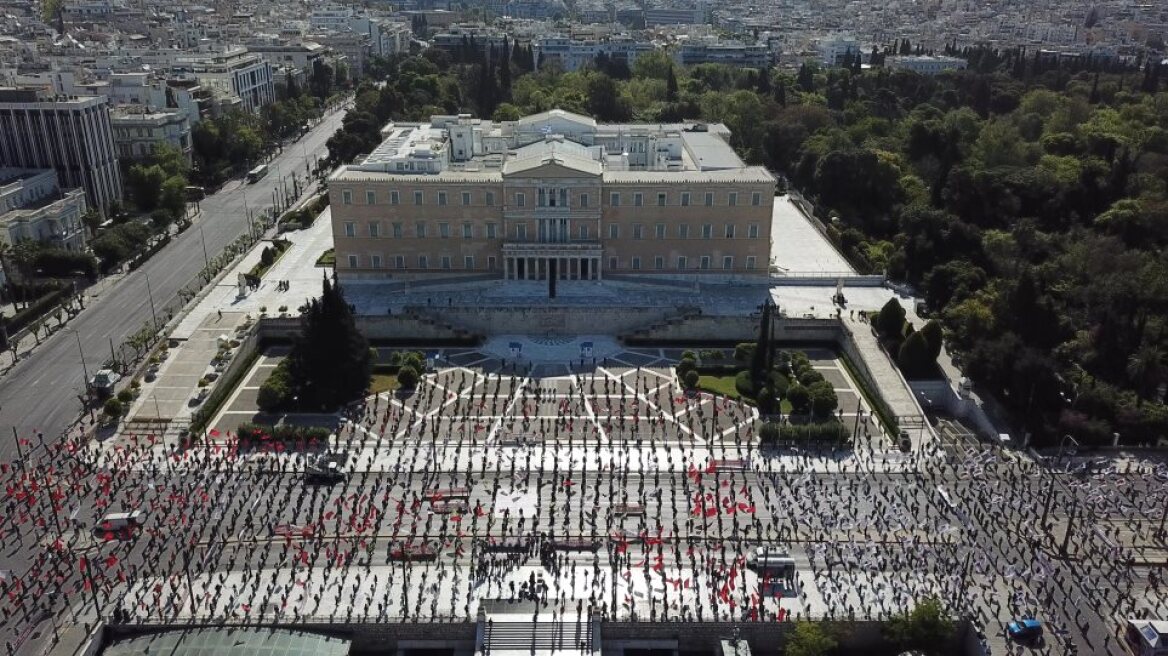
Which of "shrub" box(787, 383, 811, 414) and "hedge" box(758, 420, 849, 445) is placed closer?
"hedge" box(758, 420, 849, 445)

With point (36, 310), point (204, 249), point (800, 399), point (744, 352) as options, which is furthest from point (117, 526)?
point (204, 249)

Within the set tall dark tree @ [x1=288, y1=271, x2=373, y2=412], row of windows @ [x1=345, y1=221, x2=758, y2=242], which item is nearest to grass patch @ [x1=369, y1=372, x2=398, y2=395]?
tall dark tree @ [x1=288, y1=271, x2=373, y2=412]

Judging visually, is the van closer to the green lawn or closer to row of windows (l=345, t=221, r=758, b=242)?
row of windows (l=345, t=221, r=758, b=242)

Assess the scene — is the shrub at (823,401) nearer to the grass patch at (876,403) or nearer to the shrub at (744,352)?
the grass patch at (876,403)

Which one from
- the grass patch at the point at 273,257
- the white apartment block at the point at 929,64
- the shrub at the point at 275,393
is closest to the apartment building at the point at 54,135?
the grass patch at the point at 273,257

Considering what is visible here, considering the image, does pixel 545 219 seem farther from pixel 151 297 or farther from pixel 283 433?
pixel 151 297
